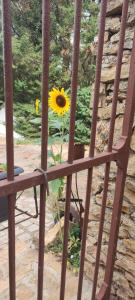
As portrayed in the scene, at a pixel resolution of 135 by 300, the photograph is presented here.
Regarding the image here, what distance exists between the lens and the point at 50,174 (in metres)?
0.97

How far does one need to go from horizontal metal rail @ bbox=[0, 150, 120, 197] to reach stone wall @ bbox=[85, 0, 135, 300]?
1.14 feet

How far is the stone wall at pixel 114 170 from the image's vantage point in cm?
146

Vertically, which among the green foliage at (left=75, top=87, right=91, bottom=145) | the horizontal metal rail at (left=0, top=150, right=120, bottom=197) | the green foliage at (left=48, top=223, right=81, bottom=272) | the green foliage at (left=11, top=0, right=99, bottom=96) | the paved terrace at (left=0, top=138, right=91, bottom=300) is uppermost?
the green foliage at (left=11, top=0, right=99, bottom=96)

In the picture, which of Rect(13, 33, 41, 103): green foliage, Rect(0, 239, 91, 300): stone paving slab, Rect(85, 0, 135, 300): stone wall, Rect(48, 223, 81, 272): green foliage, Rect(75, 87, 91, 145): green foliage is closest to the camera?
Rect(85, 0, 135, 300): stone wall

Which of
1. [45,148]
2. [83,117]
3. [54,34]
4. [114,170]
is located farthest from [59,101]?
[54,34]

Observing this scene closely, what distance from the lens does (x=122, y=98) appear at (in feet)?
4.92

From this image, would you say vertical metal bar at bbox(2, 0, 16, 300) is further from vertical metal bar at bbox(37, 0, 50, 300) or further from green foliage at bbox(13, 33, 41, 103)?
green foliage at bbox(13, 33, 41, 103)

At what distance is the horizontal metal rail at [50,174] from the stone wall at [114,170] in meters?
0.35

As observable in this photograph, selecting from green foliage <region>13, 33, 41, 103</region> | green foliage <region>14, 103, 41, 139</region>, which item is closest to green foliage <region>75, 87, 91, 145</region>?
green foliage <region>14, 103, 41, 139</region>

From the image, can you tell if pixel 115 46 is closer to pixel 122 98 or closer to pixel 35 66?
pixel 122 98

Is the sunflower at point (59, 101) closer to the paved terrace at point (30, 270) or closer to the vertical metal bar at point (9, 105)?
the paved terrace at point (30, 270)

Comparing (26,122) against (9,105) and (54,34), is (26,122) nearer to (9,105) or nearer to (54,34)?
(54,34)

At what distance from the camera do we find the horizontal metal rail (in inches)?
33.3

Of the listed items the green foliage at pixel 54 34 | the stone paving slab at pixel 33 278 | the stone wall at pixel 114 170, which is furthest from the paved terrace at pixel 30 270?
the green foliage at pixel 54 34
